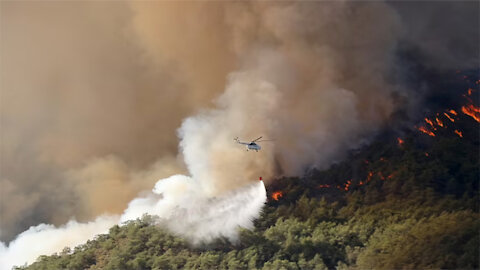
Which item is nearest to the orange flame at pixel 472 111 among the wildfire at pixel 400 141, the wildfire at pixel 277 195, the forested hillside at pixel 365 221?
the forested hillside at pixel 365 221

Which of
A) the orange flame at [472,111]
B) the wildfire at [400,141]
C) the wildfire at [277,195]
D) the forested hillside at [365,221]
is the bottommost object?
the forested hillside at [365,221]

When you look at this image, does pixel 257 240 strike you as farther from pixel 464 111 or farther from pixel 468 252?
pixel 464 111

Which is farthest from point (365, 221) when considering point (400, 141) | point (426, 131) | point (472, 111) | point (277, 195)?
point (472, 111)

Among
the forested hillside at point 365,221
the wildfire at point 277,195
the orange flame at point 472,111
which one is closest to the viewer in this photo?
the forested hillside at point 365,221

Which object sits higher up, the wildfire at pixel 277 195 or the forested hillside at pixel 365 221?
the wildfire at pixel 277 195

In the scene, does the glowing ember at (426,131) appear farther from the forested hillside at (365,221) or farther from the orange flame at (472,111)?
the orange flame at (472,111)

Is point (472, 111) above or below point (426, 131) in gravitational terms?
above

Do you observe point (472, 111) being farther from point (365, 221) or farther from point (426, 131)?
point (365, 221)
